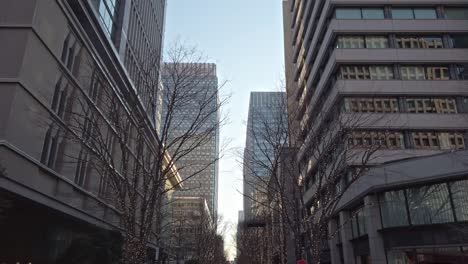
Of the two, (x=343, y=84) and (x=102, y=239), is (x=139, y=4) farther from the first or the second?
(x=102, y=239)

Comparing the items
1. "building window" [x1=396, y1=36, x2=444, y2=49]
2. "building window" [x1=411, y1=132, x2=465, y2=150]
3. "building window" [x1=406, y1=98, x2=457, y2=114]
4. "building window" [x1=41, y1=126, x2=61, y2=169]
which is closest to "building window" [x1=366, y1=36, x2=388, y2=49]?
"building window" [x1=396, y1=36, x2=444, y2=49]

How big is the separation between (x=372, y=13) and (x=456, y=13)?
8.30 metres

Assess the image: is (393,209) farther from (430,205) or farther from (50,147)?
(50,147)

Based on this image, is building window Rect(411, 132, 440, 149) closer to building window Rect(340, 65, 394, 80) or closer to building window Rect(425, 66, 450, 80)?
building window Rect(425, 66, 450, 80)

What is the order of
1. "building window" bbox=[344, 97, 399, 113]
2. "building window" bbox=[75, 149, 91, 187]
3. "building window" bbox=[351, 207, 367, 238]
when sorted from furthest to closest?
"building window" bbox=[344, 97, 399, 113] → "building window" bbox=[351, 207, 367, 238] → "building window" bbox=[75, 149, 91, 187]

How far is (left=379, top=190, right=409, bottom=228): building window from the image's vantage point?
895 inches

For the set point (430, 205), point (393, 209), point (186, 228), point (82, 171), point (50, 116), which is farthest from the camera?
point (186, 228)

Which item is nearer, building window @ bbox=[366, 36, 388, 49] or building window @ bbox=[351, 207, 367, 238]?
building window @ bbox=[351, 207, 367, 238]

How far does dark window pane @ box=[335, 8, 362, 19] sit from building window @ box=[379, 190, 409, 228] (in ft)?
66.9

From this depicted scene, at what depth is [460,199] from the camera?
811 inches

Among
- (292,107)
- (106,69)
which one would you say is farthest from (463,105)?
(106,69)

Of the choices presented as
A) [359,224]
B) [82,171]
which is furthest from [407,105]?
[82,171]

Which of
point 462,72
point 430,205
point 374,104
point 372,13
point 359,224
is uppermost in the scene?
point 372,13

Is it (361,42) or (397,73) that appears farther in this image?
(361,42)
